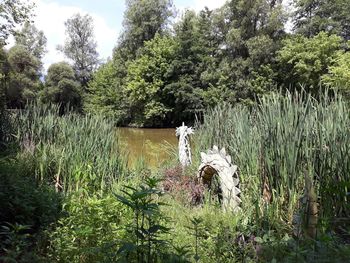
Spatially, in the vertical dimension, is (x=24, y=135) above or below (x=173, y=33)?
below

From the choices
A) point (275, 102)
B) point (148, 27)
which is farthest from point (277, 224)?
point (148, 27)

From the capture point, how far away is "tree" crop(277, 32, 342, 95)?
53.9 ft

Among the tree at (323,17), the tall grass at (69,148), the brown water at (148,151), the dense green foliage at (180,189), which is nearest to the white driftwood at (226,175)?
the dense green foliage at (180,189)

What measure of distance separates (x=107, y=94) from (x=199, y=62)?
9337 millimetres

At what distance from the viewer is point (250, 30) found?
19.2m

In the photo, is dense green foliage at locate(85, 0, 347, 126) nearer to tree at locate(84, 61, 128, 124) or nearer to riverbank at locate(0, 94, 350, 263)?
tree at locate(84, 61, 128, 124)

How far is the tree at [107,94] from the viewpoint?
87.6ft

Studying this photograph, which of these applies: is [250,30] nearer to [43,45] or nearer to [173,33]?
[173,33]

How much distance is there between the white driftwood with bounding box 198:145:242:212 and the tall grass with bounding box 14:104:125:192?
1449 millimetres

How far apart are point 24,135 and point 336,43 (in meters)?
15.9

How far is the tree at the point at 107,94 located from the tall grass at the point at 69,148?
67.1 feet

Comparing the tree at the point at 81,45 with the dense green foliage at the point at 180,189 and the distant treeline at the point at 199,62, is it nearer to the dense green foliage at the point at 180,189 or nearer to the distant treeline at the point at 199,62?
the distant treeline at the point at 199,62

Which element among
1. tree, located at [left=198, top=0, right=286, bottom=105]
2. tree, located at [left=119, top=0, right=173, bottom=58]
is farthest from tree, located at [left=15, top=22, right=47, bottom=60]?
tree, located at [left=198, top=0, right=286, bottom=105]

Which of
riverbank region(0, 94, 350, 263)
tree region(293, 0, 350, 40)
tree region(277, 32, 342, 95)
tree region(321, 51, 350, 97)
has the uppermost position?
tree region(293, 0, 350, 40)
